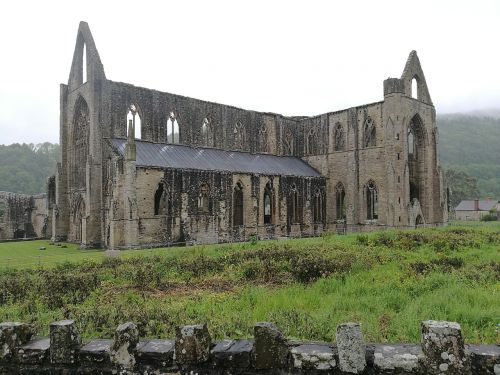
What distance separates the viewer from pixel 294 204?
38500mm

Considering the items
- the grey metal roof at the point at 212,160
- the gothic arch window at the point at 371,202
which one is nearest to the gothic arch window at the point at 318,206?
the grey metal roof at the point at 212,160

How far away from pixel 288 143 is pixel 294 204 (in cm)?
832

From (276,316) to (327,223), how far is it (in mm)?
34501

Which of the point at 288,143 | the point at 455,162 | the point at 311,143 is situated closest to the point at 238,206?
the point at 288,143

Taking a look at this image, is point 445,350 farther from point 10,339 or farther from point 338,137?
point 338,137

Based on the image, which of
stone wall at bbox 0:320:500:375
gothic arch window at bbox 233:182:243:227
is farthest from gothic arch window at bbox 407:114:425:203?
stone wall at bbox 0:320:500:375

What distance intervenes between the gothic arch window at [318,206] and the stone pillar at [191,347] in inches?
1446

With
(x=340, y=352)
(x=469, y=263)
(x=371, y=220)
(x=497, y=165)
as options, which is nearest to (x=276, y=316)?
(x=340, y=352)

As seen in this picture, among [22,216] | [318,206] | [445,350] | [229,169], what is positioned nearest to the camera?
[445,350]

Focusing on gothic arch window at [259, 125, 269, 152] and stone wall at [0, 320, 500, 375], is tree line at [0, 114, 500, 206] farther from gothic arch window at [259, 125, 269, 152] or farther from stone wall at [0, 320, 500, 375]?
stone wall at [0, 320, 500, 375]

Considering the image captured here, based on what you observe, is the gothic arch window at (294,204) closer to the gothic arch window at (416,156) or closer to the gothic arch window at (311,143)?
the gothic arch window at (311,143)

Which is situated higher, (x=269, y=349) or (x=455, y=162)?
(x=455, y=162)

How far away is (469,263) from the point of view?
1348 cm

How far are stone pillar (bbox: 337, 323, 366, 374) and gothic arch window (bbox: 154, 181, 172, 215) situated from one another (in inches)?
995
